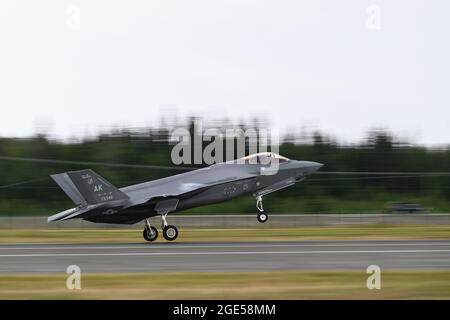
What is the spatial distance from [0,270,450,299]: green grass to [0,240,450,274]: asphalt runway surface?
123 cm

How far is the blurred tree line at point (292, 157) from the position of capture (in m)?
52.8

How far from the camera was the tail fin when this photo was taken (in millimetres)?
27438

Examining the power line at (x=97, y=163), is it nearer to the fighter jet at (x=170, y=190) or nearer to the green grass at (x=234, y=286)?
the fighter jet at (x=170, y=190)

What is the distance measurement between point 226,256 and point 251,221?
19225 millimetres

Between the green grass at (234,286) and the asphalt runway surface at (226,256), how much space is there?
48.6 inches

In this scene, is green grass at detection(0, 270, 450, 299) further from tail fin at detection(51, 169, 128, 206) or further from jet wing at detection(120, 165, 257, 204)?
jet wing at detection(120, 165, 257, 204)

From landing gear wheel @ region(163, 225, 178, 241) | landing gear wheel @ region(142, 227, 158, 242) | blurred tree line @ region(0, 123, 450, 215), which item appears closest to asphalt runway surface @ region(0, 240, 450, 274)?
landing gear wheel @ region(163, 225, 178, 241)

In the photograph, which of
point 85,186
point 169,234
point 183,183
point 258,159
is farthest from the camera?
point 258,159

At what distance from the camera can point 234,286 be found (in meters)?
16.6

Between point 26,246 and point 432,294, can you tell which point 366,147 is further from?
point 432,294

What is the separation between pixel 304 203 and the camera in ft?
181

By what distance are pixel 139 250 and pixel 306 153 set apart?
3865cm

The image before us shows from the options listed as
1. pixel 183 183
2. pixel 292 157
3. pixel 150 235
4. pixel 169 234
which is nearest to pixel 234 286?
pixel 169 234

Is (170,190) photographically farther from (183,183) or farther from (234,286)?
(234,286)
